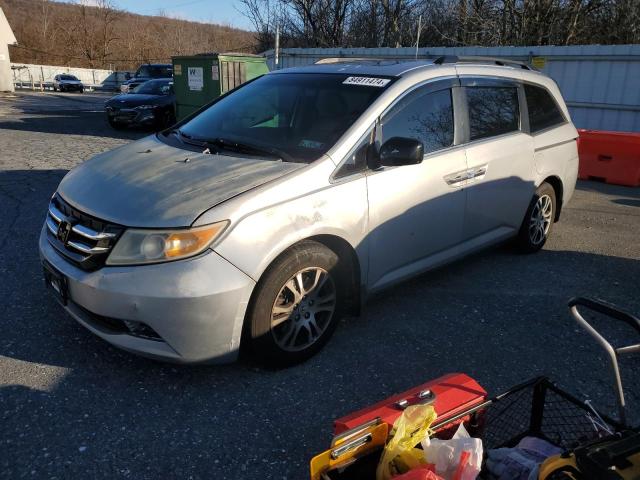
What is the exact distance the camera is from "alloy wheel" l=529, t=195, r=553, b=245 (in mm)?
5020

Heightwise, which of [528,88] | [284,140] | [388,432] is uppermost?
[528,88]

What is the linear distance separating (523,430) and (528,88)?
342 cm

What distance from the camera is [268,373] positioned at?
303 centimetres

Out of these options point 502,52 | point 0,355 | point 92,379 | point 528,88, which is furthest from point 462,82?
point 502,52

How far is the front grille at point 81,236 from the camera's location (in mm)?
2717

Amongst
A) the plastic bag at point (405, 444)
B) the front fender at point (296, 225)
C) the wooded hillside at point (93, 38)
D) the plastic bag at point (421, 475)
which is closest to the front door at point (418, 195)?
the front fender at point (296, 225)

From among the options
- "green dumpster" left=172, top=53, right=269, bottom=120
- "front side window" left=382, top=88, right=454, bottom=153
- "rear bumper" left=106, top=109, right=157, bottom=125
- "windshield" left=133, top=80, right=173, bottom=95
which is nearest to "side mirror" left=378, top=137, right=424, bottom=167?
"front side window" left=382, top=88, right=454, bottom=153

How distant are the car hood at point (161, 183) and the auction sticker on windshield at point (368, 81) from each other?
0.93 metres

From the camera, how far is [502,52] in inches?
450

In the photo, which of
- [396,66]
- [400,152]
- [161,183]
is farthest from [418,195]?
[161,183]

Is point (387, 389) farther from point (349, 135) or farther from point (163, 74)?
point (163, 74)

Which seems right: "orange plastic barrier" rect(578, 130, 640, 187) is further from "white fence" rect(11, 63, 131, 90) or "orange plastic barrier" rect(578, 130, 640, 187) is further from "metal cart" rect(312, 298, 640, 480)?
"white fence" rect(11, 63, 131, 90)

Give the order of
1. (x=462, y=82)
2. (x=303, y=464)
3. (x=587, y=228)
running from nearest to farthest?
1. (x=303, y=464)
2. (x=462, y=82)
3. (x=587, y=228)

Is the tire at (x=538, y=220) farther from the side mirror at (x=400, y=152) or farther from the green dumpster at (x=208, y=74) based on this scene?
the green dumpster at (x=208, y=74)
